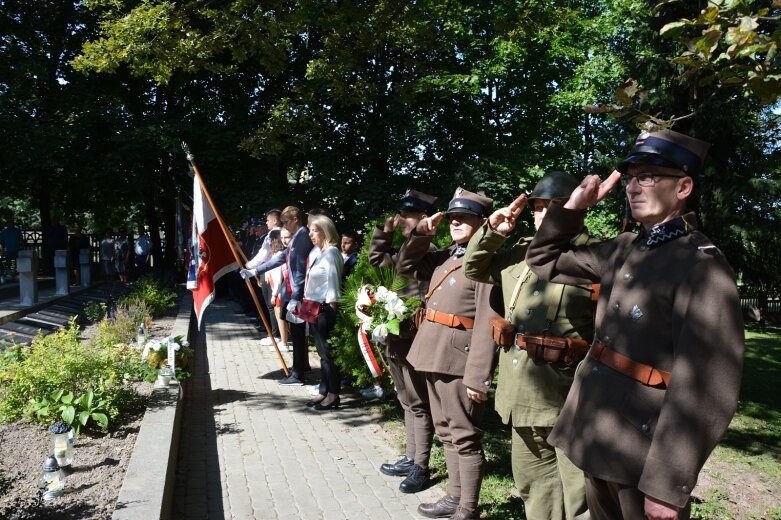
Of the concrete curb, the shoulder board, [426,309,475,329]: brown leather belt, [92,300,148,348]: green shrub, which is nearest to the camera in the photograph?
the shoulder board

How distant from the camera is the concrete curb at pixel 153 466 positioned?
390 centimetres

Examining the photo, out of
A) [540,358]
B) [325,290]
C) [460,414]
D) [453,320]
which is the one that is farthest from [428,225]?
[325,290]

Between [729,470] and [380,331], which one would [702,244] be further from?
[729,470]

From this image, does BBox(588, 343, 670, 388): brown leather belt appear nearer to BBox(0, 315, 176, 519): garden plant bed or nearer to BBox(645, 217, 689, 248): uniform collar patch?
BBox(645, 217, 689, 248): uniform collar patch

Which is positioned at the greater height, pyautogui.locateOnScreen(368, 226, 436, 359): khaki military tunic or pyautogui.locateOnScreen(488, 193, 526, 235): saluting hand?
pyautogui.locateOnScreen(488, 193, 526, 235): saluting hand

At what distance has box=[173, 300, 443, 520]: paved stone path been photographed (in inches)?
190

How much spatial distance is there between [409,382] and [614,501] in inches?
117

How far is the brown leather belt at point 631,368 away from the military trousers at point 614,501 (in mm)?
362

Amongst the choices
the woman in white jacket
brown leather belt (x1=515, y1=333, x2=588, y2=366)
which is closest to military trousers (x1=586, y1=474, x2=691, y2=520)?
brown leather belt (x1=515, y1=333, x2=588, y2=366)

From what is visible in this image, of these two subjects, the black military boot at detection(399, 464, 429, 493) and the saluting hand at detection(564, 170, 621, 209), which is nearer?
the saluting hand at detection(564, 170, 621, 209)

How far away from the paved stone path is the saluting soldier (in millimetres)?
1392

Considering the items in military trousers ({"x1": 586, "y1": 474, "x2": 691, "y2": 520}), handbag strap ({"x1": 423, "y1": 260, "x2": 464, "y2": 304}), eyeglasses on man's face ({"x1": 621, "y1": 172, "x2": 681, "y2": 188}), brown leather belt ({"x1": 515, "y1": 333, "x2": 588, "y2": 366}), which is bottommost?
military trousers ({"x1": 586, "y1": 474, "x2": 691, "y2": 520})

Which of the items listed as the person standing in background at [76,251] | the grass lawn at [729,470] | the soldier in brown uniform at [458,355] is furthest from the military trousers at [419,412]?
the person standing in background at [76,251]

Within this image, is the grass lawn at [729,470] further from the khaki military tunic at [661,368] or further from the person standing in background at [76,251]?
the person standing in background at [76,251]
